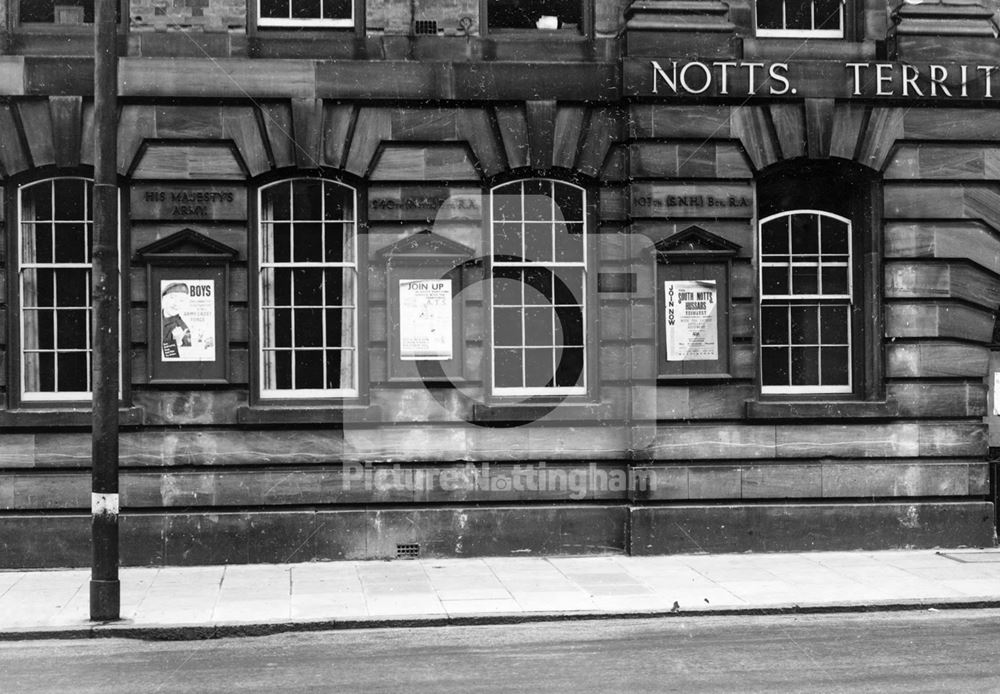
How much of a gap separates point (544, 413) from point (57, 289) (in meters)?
5.92

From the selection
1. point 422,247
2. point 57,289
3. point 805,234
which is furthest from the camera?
point 805,234

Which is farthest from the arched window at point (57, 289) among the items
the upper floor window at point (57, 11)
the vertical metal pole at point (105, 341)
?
the vertical metal pole at point (105, 341)

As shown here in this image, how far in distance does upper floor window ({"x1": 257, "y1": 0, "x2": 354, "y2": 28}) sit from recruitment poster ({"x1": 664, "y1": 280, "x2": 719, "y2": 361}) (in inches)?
199

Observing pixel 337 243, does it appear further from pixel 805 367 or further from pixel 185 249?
pixel 805 367

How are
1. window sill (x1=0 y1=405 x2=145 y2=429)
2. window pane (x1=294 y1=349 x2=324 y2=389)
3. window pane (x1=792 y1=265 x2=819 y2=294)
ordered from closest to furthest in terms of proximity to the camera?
window sill (x1=0 y1=405 x2=145 y2=429) → window pane (x1=294 y1=349 x2=324 y2=389) → window pane (x1=792 y1=265 x2=819 y2=294)

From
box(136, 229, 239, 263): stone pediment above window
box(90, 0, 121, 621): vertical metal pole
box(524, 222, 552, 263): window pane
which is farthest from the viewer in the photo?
box(524, 222, 552, 263): window pane

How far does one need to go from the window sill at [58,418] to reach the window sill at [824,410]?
7.21 metres

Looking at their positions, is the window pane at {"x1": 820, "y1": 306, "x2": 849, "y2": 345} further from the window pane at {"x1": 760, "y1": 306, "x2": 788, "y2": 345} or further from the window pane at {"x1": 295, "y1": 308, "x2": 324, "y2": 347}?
the window pane at {"x1": 295, "y1": 308, "x2": 324, "y2": 347}

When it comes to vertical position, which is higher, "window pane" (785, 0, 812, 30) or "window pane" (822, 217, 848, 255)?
"window pane" (785, 0, 812, 30)

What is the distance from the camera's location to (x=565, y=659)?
886 cm

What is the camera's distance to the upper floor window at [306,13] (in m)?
13.5

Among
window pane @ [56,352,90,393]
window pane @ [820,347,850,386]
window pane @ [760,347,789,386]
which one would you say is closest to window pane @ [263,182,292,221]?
window pane @ [56,352,90,393]

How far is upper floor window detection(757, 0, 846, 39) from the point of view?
14109mm

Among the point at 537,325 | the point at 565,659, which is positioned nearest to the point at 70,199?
the point at 537,325
